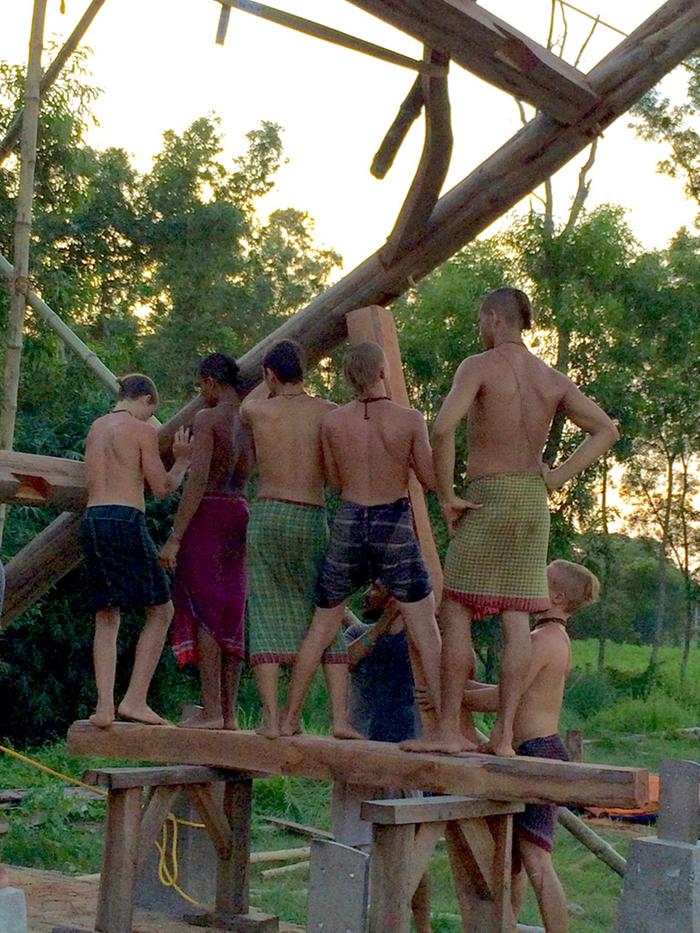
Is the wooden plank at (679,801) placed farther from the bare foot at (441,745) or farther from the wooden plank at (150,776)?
the wooden plank at (150,776)

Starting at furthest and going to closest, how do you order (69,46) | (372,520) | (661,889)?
(69,46)
(372,520)
(661,889)

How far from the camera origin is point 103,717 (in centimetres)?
584

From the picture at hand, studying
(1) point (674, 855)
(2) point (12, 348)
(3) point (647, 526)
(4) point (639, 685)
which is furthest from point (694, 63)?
(1) point (674, 855)

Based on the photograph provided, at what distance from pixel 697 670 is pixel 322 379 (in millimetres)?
9249

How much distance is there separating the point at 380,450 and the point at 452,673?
0.91 m

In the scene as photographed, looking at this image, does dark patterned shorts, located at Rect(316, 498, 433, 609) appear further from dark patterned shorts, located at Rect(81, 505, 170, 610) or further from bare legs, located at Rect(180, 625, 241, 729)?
dark patterned shorts, located at Rect(81, 505, 170, 610)

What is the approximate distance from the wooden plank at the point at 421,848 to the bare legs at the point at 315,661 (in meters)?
0.59

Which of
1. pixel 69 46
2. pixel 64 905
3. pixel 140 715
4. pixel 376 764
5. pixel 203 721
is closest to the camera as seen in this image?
pixel 376 764

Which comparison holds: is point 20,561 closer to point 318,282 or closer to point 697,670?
point 697,670

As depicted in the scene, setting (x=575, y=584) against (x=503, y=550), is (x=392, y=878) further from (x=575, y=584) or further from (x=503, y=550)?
(x=575, y=584)

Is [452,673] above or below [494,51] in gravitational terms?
below

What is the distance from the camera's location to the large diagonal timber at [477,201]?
516cm

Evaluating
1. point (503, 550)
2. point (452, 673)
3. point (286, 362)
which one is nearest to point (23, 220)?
point (286, 362)

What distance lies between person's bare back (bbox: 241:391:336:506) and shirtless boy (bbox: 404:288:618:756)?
698mm
